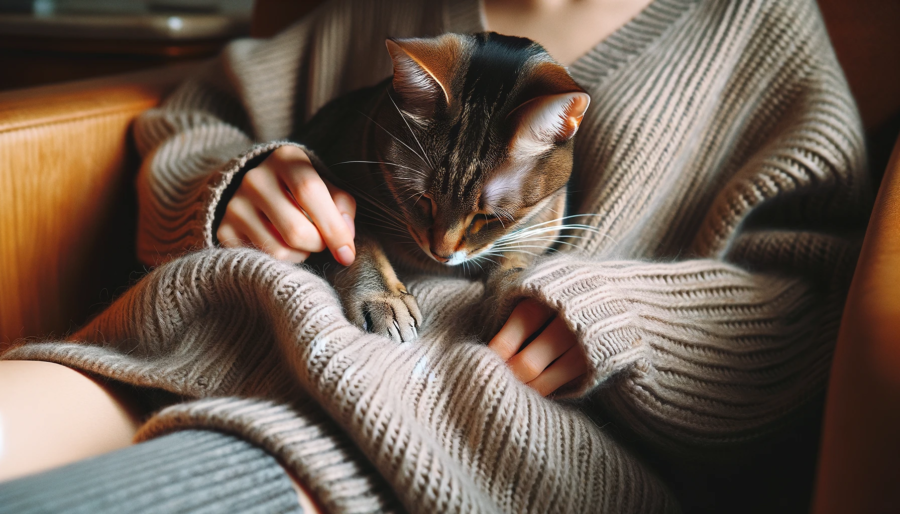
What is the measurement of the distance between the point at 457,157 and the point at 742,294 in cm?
35

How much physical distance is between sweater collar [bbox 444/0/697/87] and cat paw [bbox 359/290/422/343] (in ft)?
1.34

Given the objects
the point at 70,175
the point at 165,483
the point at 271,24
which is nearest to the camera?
the point at 165,483

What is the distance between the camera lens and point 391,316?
58 centimetres

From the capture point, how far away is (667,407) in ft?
1.80

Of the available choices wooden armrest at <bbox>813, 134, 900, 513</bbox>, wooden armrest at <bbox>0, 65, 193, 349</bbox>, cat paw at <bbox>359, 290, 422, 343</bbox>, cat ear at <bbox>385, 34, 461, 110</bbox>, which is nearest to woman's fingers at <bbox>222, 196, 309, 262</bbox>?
cat paw at <bbox>359, 290, 422, 343</bbox>

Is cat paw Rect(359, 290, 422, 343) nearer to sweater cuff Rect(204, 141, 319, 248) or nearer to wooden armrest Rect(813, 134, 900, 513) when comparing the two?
sweater cuff Rect(204, 141, 319, 248)

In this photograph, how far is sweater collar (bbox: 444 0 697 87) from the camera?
2.58ft

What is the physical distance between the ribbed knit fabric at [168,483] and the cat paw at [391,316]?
7.0 inches

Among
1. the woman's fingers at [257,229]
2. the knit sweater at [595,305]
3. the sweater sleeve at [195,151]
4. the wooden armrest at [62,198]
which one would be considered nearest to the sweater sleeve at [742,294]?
the knit sweater at [595,305]

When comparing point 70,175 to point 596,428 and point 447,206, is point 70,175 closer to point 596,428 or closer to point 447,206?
point 447,206

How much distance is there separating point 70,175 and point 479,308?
623 mm

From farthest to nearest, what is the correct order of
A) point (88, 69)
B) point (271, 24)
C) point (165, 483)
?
point (88, 69)
point (271, 24)
point (165, 483)

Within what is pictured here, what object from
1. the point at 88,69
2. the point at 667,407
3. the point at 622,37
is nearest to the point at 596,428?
the point at 667,407

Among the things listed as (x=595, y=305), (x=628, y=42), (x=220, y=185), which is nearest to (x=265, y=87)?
(x=220, y=185)
